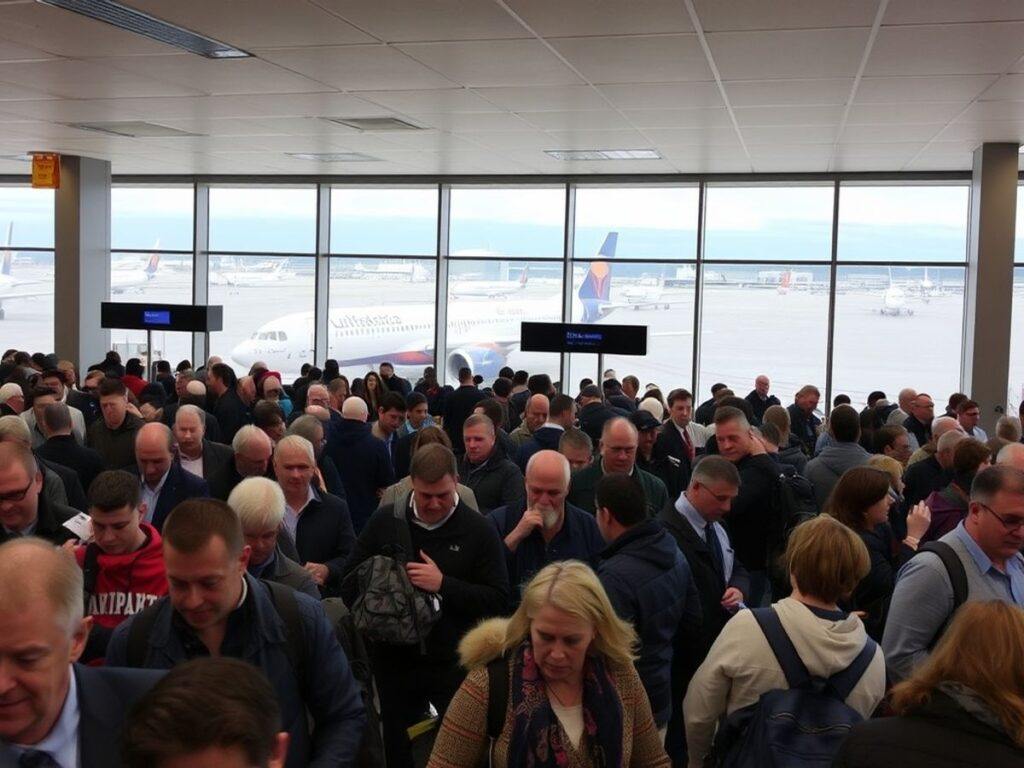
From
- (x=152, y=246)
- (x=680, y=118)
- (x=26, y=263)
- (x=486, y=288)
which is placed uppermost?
(x=680, y=118)

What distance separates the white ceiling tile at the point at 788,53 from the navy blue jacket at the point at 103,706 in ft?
19.9

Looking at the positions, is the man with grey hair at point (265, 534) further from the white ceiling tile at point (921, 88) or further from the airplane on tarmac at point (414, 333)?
the airplane on tarmac at point (414, 333)

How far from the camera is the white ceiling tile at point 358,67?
793 cm

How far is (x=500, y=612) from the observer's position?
167 inches

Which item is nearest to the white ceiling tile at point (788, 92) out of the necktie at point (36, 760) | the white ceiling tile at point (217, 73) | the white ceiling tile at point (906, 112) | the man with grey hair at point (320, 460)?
the white ceiling tile at point (906, 112)

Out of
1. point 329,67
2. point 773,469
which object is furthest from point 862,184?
point 773,469

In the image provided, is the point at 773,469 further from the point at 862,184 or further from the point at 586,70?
the point at 862,184

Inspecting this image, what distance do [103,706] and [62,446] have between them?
4.50 meters

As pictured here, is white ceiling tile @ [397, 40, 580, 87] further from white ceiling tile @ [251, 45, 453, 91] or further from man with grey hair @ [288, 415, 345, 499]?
man with grey hair @ [288, 415, 345, 499]

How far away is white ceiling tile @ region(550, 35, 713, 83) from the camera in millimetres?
7332

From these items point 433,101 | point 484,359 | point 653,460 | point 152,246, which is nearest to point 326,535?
point 653,460

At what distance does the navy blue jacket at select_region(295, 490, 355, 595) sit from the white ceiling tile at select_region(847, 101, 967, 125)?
6.79 m

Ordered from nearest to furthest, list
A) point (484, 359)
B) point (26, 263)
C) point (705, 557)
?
A: point (705, 557) → point (484, 359) → point (26, 263)

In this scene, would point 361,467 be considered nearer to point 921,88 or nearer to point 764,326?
point 921,88
